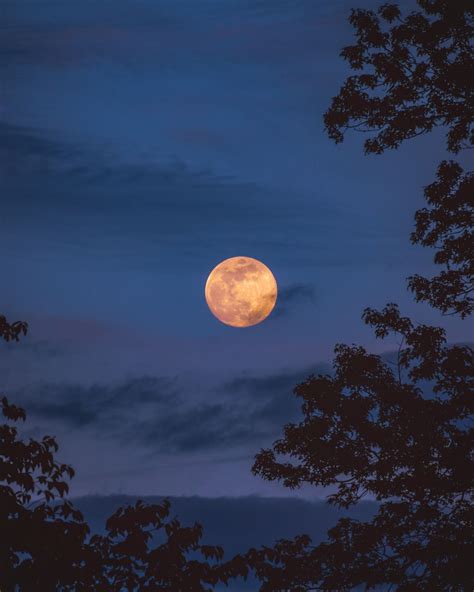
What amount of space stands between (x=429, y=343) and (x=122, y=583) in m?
9.71

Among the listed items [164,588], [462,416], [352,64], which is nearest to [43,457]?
[164,588]

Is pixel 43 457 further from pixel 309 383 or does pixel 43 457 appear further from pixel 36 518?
pixel 309 383

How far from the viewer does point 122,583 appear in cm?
1634

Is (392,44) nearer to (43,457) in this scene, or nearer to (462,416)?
(462,416)

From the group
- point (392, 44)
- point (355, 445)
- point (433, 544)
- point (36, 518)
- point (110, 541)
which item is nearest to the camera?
point (36, 518)

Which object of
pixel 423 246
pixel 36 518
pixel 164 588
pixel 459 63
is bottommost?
pixel 164 588

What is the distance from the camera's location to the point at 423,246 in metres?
22.7

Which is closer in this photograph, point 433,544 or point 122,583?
point 122,583

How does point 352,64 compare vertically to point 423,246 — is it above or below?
Result: above

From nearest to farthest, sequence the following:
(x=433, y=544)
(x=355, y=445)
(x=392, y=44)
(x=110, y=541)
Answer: (x=110, y=541), (x=433, y=544), (x=355, y=445), (x=392, y=44)

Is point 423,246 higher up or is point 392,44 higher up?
point 392,44

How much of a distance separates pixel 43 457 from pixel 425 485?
29.6 ft

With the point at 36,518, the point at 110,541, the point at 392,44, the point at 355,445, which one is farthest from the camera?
the point at 392,44

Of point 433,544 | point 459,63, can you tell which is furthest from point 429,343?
point 459,63
